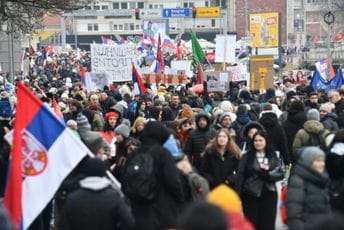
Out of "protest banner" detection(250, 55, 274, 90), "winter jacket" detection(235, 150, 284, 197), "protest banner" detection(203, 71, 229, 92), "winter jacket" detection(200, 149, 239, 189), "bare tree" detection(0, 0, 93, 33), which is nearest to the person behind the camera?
"winter jacket" detection(235, 150, 284, 197)

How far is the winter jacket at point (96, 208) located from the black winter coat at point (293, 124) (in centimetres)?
670

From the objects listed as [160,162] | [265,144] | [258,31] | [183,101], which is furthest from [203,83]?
[258,31]

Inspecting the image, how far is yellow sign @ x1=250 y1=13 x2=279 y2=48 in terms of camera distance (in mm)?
43250

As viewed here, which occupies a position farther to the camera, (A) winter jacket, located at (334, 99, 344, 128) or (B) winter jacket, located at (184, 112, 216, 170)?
(A) winter jacket, located at (334, 99, 344, 128)

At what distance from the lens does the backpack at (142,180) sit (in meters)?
8.96

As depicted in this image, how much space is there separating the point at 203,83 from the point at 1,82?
34.5ft

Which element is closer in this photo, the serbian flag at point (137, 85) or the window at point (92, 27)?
the serbian flag at point (137, 85)

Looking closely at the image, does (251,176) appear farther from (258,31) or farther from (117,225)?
(258,31)

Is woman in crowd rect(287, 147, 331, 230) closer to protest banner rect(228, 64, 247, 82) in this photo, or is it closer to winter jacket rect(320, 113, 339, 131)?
winter jacket rect(320, 113, 339, 131)

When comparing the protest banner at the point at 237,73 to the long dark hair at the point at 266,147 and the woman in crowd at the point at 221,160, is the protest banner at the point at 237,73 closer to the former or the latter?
the woman in crowd at the point at 221,160

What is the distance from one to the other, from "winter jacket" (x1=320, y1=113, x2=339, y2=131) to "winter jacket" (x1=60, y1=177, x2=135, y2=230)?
6469 millimetres

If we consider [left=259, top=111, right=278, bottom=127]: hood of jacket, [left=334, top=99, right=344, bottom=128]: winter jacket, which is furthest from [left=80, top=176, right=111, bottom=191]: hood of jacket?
[left=334, top=99, right=344, bottom=128]: winter jacket

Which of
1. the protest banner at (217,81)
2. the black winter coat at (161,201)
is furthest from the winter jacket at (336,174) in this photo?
the protest banner at (217,81)

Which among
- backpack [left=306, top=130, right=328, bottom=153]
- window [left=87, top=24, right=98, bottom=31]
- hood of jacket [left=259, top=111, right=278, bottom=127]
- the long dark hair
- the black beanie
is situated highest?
the black beanie
